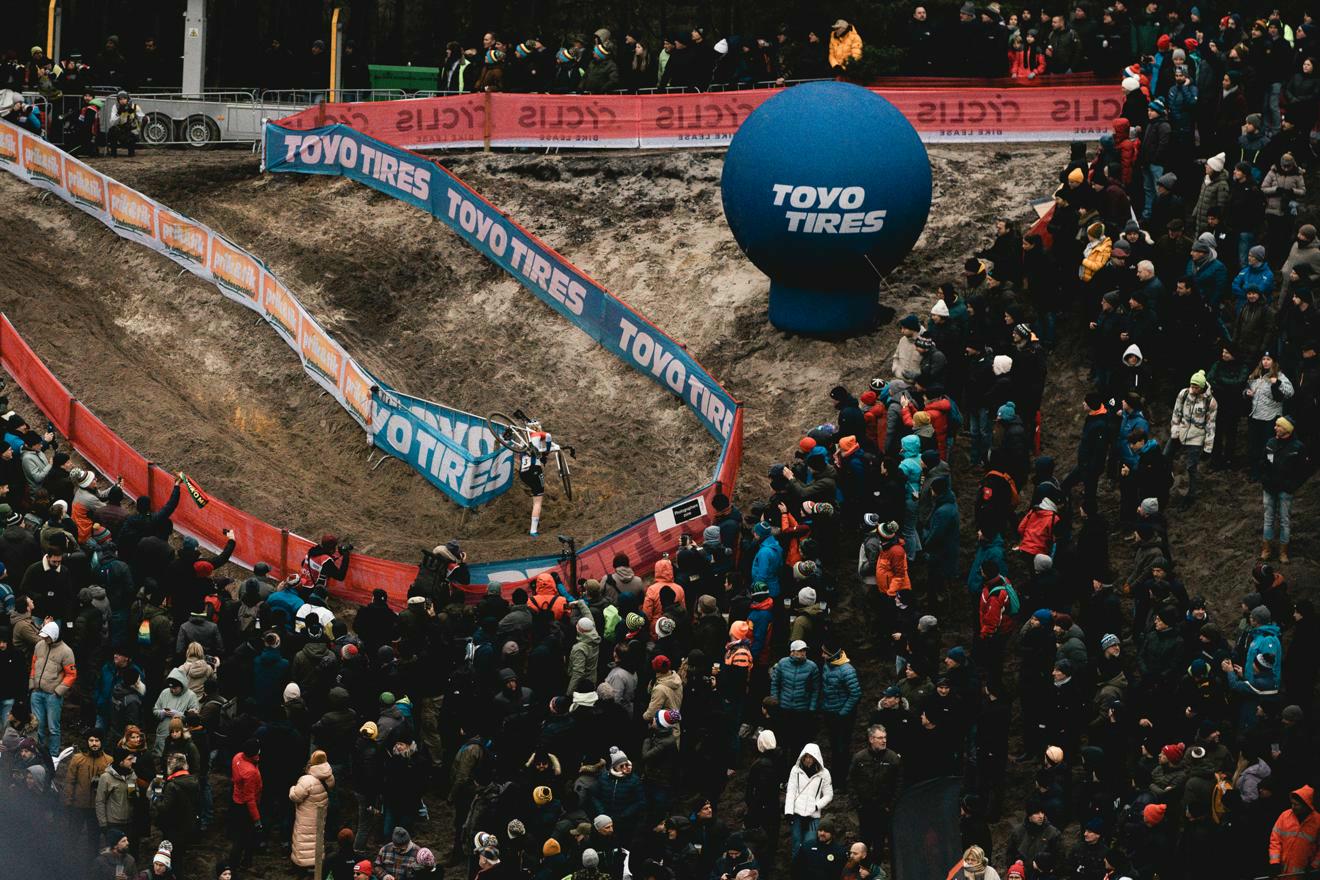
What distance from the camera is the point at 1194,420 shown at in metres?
23.6

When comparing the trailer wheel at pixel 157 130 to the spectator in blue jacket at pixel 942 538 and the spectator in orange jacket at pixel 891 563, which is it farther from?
the spectator in orange jacket at pixel 891 563

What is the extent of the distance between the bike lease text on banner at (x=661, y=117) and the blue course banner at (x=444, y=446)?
906 cm

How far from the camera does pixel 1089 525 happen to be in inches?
854

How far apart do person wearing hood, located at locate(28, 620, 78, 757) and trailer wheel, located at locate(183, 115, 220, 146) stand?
2000 cm

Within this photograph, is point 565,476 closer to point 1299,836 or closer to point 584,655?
point 584,655

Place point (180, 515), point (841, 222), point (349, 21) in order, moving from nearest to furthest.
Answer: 1. point (180, 515)
2. point (841, 222)
3. point (349, 21)

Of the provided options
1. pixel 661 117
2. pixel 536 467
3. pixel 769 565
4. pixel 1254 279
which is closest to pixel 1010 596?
pixel 769 565

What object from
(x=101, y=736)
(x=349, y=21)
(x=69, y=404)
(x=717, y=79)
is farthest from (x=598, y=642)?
(x=349, y=21)

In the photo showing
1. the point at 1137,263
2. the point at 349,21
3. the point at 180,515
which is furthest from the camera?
the point at 349,21

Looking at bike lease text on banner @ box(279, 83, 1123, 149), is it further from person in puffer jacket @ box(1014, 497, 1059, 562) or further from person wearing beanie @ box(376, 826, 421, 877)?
person wearing beanie @ box(376, 826, 421, 877)

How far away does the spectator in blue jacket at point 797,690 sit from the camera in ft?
67.8

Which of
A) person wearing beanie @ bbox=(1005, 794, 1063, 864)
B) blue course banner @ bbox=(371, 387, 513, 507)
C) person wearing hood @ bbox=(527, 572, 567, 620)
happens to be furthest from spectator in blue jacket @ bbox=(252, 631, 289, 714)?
person wearing beanie @ bbox=(1005, 794, 1063, 864)

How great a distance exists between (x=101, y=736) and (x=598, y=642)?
564cm

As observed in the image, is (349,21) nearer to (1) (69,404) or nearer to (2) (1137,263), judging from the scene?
(1) (69,404)
